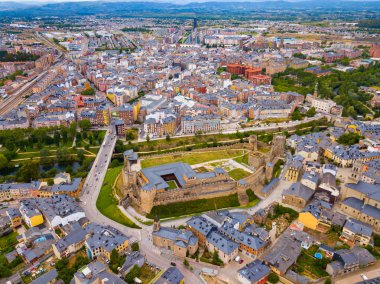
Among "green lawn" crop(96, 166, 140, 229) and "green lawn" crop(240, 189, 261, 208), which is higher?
"green lawn" crop(240, 189, 261, 208)

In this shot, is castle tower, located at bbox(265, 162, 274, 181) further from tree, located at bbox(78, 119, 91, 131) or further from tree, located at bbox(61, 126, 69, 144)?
tree, located at bbox(61, 126, 69, 144)

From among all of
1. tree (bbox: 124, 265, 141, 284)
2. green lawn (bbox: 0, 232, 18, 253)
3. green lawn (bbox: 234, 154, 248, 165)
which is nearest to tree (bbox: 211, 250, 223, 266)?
tree (bbox: 124, 265, 141, 284)

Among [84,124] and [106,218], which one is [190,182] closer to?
[106,218]

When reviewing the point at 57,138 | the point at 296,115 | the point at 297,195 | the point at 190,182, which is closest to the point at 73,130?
the point at 57,138

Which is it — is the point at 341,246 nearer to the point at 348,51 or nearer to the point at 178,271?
the point at 178,271

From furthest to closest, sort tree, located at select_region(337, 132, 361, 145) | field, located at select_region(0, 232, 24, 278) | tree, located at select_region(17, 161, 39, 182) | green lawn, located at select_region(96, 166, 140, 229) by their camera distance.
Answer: tree, located at select_region(337, 132, 361, 145) → tree, located at select_region(17, 161, 39, 182) → green lawn, located at select_region(96, 166, 140, 229) → field, located at select_region(0, 232, 24, 278)

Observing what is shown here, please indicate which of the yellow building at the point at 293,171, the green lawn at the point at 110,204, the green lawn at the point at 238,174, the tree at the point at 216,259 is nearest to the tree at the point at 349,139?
the yellow building at the point at 293,171

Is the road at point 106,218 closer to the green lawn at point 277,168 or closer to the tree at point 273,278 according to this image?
the tree at point 273,278
